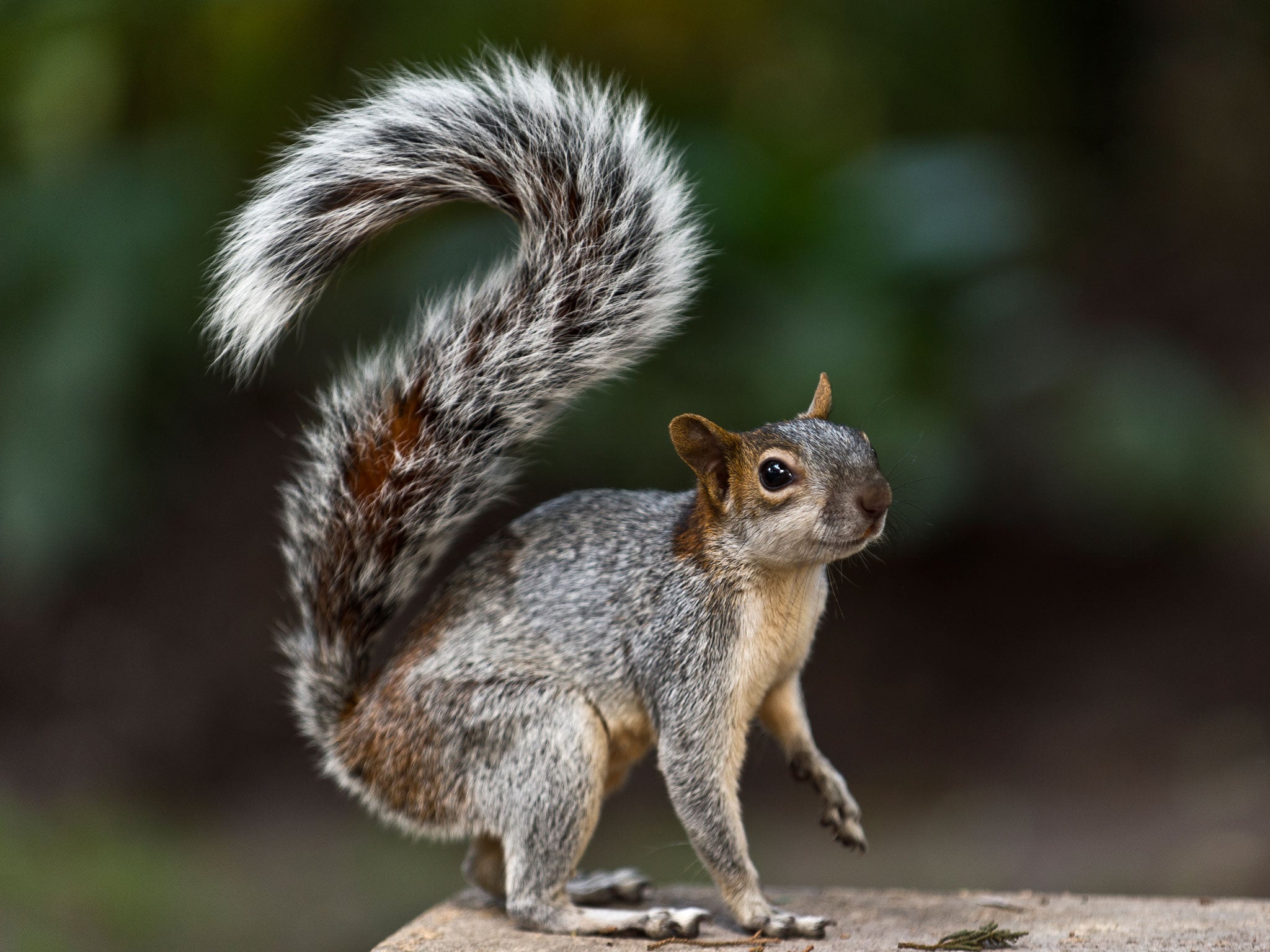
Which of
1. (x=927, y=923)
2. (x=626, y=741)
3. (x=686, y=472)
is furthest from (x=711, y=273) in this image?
(x=927, y=923)

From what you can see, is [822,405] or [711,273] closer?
[822,405]

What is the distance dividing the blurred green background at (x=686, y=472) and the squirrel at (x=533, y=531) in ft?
5.22

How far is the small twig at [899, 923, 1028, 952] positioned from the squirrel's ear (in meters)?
0.68

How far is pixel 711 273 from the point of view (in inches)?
147

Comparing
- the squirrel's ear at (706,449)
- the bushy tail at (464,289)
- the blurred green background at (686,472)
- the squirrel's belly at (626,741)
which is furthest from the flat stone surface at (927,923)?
the blurred green background at (686,472)

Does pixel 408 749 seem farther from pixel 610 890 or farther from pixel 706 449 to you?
pixel 706 449

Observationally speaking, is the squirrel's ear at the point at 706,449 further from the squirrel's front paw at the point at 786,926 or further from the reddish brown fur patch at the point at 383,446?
the squirrel's front paw at the point at 786,926

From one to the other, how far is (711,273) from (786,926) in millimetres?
2342

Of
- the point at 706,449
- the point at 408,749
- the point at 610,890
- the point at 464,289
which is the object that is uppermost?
the point at 464,289

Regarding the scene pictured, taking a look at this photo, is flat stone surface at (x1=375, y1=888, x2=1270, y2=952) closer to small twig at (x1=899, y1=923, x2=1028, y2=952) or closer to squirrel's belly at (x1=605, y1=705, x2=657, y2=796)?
small twig at (x1=899, y1=923, x2=1028, y2=952)

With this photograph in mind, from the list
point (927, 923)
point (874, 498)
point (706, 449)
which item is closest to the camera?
point (874, 498)

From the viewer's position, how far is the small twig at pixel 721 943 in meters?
1.72

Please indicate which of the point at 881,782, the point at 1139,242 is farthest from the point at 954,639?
the point at 1139,242

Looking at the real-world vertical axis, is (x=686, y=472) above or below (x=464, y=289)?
below
